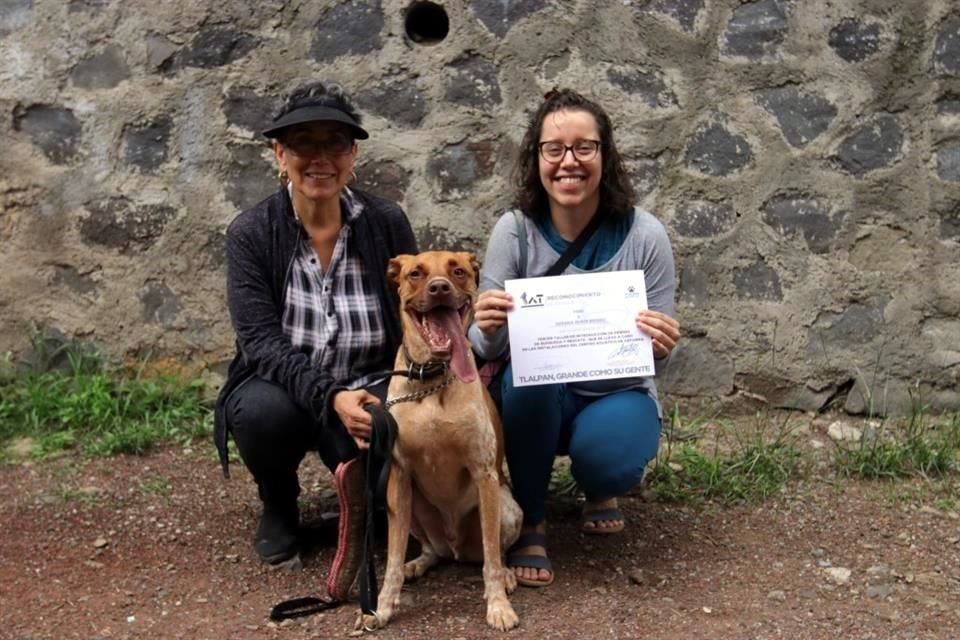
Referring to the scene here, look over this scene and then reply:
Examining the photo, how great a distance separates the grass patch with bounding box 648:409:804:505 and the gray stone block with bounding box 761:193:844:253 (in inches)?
30.3

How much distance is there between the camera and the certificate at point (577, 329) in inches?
131

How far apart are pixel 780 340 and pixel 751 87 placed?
100 centimetres

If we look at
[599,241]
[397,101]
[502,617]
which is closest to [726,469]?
[599,241]

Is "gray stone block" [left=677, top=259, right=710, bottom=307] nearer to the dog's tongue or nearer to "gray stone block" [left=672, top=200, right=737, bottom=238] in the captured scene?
"gray stone block" [left=672, top=200, right=737, bottom=238]

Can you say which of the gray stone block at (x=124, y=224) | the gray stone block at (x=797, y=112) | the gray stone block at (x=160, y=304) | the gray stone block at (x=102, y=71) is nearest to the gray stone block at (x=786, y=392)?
the gray stone block at (x=797, y=112)

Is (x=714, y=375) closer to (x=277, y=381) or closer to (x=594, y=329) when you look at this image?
(x=594, y=329)

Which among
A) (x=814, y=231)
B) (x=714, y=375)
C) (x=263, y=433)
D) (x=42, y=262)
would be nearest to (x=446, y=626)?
(x=263, y=433)

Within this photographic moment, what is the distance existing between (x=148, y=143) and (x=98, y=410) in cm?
111

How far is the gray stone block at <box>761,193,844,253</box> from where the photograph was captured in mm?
4477

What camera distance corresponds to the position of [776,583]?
343 centimetres

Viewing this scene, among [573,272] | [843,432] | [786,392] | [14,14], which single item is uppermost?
[14,14]

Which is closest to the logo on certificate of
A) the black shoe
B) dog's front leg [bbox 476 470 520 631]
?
dog's front leg [bbox 476 470 520 631]

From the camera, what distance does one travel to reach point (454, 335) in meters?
3.14
